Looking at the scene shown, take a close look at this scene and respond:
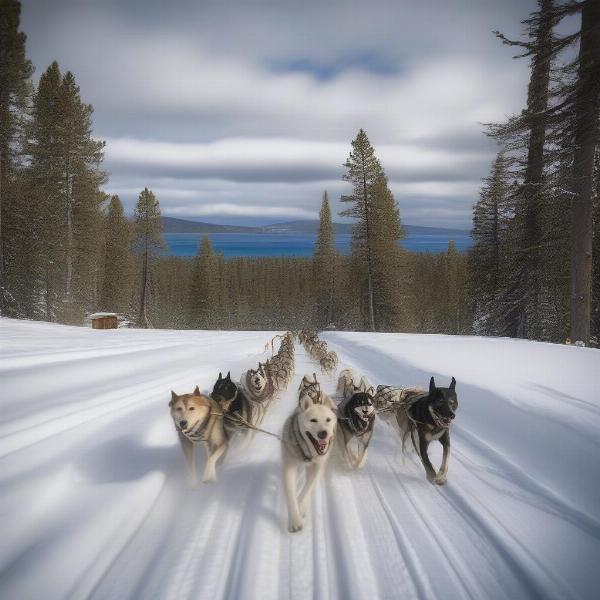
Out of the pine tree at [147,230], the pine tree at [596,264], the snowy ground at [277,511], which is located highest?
the pine tree at [147,230]

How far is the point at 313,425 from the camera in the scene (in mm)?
2893

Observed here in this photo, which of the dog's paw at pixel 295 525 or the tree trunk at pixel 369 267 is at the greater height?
the tree trunk at pixel 369 267

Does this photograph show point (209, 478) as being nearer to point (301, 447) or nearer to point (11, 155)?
point (301, 447)

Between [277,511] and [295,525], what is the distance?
0.91 feet

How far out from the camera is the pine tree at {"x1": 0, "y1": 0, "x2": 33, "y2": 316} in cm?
1752

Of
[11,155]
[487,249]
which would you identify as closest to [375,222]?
[487,249]

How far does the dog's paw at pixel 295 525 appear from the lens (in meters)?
2.65

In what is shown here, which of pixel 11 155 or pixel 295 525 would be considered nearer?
pixel 295 525

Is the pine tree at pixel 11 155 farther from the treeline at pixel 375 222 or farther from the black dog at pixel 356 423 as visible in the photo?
the black dog at pixel 356 423

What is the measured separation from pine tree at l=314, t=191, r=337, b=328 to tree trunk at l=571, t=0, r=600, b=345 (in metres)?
31.8

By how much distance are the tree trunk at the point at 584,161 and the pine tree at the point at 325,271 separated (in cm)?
3177

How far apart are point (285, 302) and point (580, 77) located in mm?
71920

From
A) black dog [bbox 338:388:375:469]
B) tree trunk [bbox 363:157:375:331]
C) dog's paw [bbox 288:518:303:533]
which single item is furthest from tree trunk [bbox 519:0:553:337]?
tree trunk [bbox 363:157:375:331]

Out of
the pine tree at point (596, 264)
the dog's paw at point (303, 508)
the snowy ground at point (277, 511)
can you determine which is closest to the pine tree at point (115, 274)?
the pine tree at point (596, 264)
